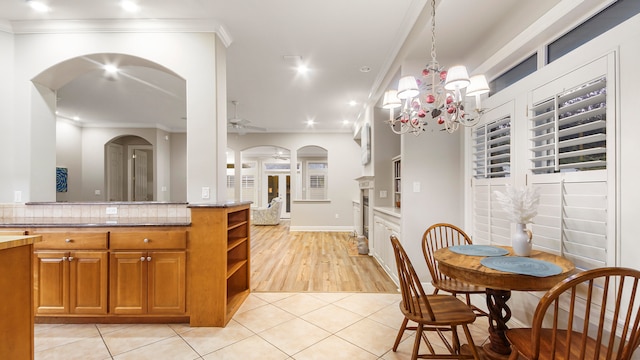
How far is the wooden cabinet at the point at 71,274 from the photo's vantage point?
233 cm

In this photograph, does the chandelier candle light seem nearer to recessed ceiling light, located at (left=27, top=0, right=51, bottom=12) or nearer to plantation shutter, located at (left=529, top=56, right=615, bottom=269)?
plantation shutter, located at (left=529, top=56, right=615, bottom=269)

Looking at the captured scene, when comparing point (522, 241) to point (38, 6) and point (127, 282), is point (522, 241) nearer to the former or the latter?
point (127, 282)

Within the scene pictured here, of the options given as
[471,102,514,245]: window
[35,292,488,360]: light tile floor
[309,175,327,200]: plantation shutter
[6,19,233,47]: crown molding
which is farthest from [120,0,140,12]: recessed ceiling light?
[309,175,327,200]: plantation shutter

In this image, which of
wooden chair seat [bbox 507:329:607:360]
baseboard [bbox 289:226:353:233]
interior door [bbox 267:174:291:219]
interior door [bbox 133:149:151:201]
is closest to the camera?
wooden chair seat [bbox 507:329:607:360]

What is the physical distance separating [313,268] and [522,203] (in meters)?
2.96

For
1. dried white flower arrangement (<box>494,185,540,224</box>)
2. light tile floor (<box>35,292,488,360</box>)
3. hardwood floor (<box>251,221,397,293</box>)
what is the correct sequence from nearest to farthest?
dried white flower arrangement (<box>494,185,540,224</box>) < light tile floor (<box>35,292,488,360</box>) < hardwood floor (<box>251,221,397,293</box>)

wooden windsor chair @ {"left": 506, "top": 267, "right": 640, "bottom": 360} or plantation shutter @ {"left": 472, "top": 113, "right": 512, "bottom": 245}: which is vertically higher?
plantation shutter @ {"left": 472, "top": 113, "right": 512, "bottom": 245}

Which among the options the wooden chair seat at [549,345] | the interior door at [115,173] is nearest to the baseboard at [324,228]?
the interior door at [115,173]

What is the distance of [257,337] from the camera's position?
2.24 meters

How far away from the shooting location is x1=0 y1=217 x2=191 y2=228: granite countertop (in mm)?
2324

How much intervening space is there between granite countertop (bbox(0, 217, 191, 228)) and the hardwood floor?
4.48 ft

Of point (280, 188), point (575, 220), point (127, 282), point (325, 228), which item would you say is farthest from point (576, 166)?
point (280, 188)

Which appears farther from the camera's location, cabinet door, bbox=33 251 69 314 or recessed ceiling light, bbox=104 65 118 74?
recessed ceiling light, bbox=104 65 118 74

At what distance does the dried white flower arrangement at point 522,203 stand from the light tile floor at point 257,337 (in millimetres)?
1068
